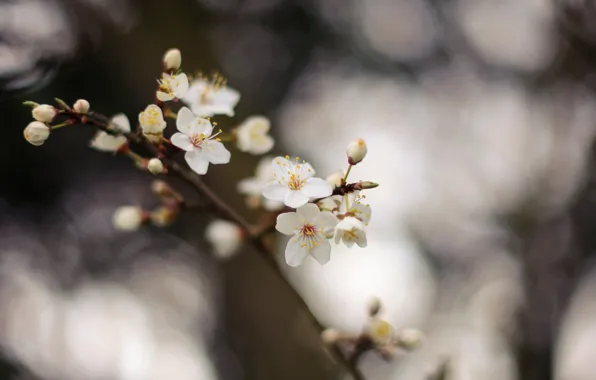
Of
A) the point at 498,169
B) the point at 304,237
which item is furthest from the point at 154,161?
the point at 498,169

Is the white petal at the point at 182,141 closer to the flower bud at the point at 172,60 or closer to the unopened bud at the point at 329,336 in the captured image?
the flower bud at the point at 172,60

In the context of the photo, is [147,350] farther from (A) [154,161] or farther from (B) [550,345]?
(A) [154,161]

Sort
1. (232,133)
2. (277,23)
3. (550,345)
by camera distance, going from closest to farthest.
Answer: (232,133), (550,345), (277,23)

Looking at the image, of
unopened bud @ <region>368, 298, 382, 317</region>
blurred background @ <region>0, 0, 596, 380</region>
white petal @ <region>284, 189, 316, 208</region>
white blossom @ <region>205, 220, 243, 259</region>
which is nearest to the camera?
white petal @ <region>284, 189, 316, 208</region>

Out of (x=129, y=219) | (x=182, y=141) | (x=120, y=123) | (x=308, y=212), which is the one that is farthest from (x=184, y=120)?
(x=129, y=219)

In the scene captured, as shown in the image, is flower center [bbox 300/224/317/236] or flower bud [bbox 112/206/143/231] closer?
flower center [bbox 300/224/317/236]

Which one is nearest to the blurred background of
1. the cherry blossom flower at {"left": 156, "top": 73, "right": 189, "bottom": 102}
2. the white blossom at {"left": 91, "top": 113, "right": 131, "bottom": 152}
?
the white blossom at {"left": 91, "top": 113, "right": 131, "bottom": 152}

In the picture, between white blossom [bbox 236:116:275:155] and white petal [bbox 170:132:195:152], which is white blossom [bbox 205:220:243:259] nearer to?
white blossom [bbox 236:116:275:155]

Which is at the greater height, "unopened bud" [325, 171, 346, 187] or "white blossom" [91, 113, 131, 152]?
"unopened bud" [325, 171, 346, 187]

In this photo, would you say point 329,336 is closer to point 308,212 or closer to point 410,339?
point 410,339
